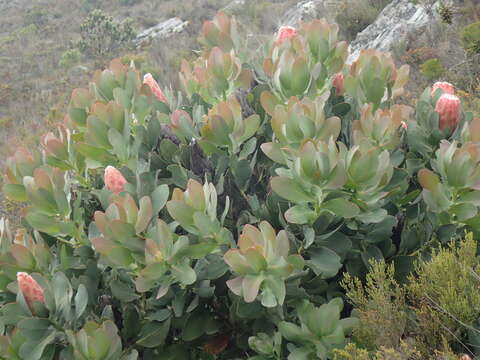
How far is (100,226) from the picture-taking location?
52.4 inches

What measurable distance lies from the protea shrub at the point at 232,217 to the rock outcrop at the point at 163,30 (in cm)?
1518

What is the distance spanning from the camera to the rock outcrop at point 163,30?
16.5m

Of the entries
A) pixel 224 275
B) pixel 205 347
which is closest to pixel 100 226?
pixel 224 275

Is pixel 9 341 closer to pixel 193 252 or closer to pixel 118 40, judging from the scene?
pixel 193 252

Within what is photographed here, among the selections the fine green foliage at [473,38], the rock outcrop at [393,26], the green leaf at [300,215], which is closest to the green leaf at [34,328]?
the green leaf at [300,215]

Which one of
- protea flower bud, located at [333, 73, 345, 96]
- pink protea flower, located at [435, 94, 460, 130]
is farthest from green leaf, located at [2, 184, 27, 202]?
pink protea flower, located at [435, 94, 460, 130]

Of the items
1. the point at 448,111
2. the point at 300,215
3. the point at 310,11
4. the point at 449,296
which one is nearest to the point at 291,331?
the point at 300,215

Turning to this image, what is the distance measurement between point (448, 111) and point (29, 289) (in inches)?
58.9

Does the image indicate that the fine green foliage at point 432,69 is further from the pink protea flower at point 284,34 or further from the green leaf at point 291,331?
the green leaf at point 291,331

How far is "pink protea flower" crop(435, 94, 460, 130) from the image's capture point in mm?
1761

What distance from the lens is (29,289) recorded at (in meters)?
1.42

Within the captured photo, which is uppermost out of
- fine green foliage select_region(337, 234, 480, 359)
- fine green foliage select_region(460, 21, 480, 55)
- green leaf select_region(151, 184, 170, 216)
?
green leaf select_region(151, 184, 170, 216)

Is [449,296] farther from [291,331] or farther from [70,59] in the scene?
[70,59]

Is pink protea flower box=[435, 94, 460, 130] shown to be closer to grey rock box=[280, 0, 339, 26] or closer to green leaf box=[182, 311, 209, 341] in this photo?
green leaf box=[182, 311, 209, 341]
